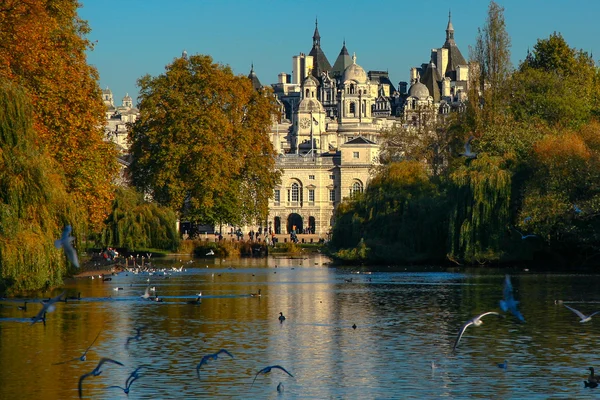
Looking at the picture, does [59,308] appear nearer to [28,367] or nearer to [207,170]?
[28,367]

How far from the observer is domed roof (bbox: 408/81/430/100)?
18924cm

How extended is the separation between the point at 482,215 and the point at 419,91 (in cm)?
14199

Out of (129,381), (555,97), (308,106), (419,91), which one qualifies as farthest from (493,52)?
(419,91)

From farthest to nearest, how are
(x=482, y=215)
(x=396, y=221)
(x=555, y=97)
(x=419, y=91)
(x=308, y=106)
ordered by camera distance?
(x=419, y=91), (x=308, y=106), (x=555, y=97), (x=396, y=221), (x=482, y=215)

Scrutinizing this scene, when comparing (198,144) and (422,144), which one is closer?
(198,144)

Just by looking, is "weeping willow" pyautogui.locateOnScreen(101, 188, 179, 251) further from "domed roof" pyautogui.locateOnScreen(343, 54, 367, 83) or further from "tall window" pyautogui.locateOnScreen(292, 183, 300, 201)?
"domed roof" pyautogui.locateOnScreen(343, 54, 367, 83)

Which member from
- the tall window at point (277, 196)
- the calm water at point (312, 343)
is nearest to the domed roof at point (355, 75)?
the tall window at point (277, 196)

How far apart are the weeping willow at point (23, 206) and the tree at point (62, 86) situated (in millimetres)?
3315

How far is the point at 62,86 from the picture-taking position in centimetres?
4088

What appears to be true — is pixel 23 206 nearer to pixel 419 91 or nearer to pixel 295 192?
pixel 295 192

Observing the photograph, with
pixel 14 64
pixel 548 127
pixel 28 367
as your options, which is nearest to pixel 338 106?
pixel 548 127

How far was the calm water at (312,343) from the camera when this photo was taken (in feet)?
65.9

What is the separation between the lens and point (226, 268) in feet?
180

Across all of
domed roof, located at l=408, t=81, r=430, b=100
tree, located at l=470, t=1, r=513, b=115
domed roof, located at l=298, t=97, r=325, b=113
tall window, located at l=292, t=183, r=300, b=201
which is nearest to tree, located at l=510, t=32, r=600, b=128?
tree, located at l=470, t=1, r=513, b=115
